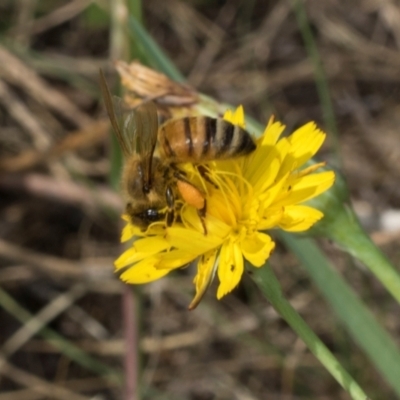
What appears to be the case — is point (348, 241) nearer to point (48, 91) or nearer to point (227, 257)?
point (227, 257)

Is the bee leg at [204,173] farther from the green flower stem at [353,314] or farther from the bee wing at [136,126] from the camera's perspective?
the green flower stem at [353,314]

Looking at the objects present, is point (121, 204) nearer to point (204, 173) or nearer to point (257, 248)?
point (204, 173)

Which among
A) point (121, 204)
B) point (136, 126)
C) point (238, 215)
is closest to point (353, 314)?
point (238, 215)

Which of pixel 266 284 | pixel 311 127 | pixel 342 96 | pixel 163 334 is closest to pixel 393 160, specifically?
pixel 342 96

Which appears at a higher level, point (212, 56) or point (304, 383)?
point (212, 56)

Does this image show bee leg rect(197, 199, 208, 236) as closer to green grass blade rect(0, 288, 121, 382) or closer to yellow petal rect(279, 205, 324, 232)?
yellow petal rect(279, 205, 324, 232)
